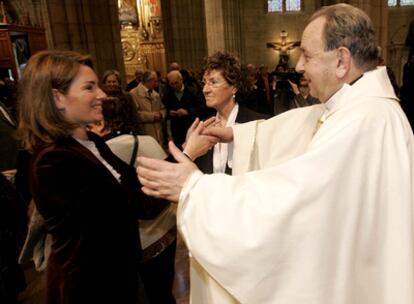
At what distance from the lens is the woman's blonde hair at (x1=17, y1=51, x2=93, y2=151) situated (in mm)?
1507

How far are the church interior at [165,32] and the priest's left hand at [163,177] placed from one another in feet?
6.18

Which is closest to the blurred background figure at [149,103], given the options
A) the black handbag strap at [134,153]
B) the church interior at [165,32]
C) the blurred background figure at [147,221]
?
the church interior at [165,32]

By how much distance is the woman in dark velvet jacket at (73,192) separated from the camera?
145 cm

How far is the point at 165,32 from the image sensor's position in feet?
36.2

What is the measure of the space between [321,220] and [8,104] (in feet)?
16.1

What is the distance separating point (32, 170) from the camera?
58.2 inches

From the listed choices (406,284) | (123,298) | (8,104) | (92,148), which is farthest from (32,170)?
(8,104)

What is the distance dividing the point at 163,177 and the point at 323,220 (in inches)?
20.4

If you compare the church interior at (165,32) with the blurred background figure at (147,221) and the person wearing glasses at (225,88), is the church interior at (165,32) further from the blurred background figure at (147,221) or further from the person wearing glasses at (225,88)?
the blurred background figure at (147,221)

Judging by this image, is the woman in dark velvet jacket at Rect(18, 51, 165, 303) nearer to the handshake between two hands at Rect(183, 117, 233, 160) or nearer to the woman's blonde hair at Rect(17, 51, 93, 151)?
the woman's blonde hair at Rect(17, 51, 93, 151)

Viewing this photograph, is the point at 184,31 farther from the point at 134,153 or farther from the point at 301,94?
the point at 134,153

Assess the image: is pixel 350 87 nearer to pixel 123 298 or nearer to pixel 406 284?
pixel 406 284

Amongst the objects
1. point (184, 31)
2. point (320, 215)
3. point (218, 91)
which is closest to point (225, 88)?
point (218, 91)

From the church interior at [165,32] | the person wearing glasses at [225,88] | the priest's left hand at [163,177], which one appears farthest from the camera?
the church interior at [165,32]
